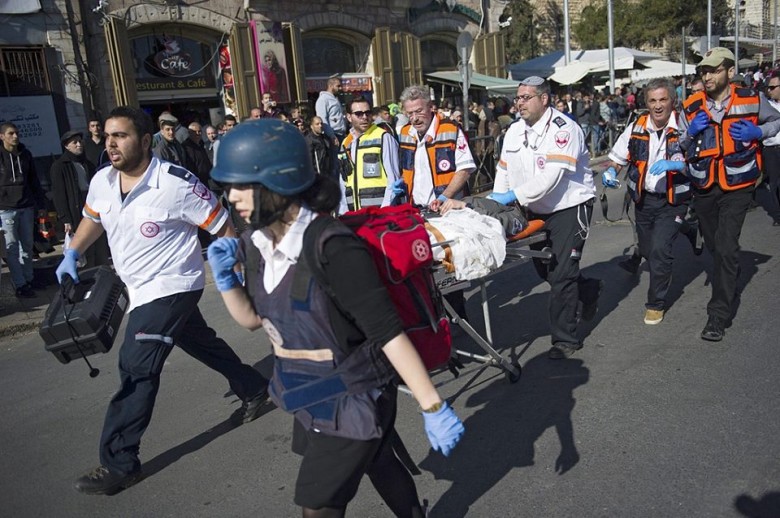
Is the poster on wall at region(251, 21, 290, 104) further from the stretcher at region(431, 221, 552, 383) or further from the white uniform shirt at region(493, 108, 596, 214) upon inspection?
the stretcher at region(431, 221, 552, 383)

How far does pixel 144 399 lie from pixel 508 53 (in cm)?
3813

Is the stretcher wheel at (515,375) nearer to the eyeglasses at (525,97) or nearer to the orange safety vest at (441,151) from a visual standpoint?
the orange safety vest at (441,151)

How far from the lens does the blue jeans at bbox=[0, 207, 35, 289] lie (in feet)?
25.1

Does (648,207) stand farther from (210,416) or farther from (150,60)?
(150,60)

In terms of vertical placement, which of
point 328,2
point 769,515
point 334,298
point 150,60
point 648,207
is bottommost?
point 769,515

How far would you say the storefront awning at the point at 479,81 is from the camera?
2059 cm

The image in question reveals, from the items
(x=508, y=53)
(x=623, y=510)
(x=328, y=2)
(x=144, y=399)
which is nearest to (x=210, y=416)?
(x=144, y=399)

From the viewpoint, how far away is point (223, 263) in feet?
7.75

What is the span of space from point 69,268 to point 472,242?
215 cm

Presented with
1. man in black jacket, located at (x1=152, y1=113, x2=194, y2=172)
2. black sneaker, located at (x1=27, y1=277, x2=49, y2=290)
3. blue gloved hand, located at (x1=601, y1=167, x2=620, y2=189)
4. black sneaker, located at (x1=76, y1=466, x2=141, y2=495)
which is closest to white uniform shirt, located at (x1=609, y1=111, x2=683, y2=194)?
blue gloved hand, located at (x1=601, y1=167, x2=620, y2=189)

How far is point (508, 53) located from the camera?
38531 millimetres

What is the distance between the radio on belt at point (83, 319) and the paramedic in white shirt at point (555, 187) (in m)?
2.48

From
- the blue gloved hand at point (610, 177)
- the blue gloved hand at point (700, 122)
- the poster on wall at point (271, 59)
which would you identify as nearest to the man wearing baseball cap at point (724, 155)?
the blue gloved hand at point (700, 122)

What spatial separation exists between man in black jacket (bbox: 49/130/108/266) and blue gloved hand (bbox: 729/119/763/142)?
6.78 metres
